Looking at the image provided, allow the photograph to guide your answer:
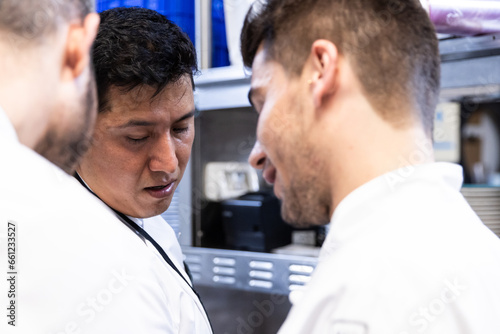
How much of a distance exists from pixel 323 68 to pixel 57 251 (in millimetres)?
456

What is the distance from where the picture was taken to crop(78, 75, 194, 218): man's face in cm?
100

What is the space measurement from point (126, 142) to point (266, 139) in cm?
37

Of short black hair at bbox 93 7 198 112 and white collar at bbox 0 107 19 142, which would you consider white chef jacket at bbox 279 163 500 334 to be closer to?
white collar at bbox 0 107 19 142

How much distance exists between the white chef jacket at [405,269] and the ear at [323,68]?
0.15 meters

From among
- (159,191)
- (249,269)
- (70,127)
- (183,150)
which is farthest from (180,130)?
(249,269)

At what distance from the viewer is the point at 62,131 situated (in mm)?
595

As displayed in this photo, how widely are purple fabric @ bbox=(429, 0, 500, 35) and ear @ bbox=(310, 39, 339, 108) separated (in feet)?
1.52

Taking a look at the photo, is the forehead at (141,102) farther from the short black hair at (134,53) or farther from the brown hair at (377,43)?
the brown hair at (377,43)

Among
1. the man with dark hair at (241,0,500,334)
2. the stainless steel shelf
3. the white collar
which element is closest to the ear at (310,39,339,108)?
the man with dark hair at (241,0,500,334)

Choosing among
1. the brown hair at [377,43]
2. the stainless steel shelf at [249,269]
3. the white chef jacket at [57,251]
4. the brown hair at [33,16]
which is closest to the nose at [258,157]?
the brown hair at [377,43]

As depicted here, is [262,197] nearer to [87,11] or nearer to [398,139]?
[398,139]

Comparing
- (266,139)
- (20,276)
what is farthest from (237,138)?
(20,276)

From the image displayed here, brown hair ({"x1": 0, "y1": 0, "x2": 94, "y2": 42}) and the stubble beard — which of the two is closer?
brown hair ({"x1": 0, "y1": 0, "x2": 94, "y2": 42})

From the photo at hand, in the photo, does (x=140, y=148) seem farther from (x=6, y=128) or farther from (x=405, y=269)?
(x=405, y=269)
